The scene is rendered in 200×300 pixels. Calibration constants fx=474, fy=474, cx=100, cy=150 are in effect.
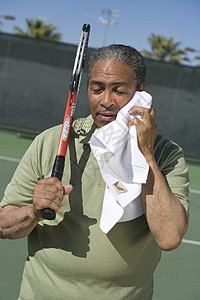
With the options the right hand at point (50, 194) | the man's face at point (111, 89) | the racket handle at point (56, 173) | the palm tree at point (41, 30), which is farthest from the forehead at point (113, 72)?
the palm tree at point (41, 30)

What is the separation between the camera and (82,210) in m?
1.90

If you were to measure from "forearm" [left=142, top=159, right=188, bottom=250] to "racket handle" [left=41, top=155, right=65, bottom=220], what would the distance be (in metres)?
0.35

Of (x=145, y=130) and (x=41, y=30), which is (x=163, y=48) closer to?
(x=41, y=30)

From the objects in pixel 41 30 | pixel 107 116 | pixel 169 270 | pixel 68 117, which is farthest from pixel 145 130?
pixel 41 30

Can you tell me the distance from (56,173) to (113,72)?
18.7 inches

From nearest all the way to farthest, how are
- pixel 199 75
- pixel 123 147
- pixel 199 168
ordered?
pixel 123 147 < pixel 199 168 < pixel 199 75

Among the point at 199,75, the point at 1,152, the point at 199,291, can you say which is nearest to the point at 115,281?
the point at 199,291

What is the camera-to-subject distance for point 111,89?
1952mm

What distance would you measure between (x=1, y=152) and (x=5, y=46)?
615 cm

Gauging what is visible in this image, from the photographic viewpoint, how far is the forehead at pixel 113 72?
194cm

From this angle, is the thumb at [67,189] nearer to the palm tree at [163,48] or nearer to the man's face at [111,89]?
the man's face at [111,89]

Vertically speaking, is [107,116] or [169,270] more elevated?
[107,116]

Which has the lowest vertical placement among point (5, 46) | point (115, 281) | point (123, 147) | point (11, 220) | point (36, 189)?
point (115, 281)

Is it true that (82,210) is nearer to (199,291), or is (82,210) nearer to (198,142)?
(199,291)
